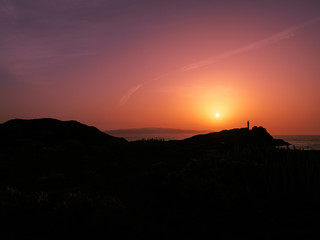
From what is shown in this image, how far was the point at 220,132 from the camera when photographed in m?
43.3

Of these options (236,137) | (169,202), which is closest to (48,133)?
(169,202)

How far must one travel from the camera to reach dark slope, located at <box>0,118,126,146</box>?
23256 mm

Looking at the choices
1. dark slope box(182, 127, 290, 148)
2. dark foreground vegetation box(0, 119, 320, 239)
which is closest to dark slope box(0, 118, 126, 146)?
dark foreground vegetation box(0, 119, 320, 239)

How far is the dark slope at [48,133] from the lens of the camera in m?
23.3

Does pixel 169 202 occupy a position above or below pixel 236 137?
below

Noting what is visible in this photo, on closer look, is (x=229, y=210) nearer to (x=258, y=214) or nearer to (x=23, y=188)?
(x=258, y=214)

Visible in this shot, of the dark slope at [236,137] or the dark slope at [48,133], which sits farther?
the dark slope at [236,137]

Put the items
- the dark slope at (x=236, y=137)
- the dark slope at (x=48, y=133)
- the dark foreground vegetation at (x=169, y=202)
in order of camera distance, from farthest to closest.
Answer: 1. the dark slope at (x=236, y=137)
2. the dark slope at (x=48, y=133)
3. the dark foreground vegetation at (x=169, y=202)

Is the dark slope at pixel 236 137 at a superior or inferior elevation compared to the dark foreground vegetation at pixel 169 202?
superior

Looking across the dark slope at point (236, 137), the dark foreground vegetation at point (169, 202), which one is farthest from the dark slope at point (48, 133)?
the dark slope at point (236, 137)

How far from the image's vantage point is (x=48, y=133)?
25438mm

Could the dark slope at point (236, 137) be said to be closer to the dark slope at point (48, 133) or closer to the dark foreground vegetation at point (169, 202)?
the dark slope at point (48, 133)

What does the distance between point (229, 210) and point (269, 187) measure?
2349 millimetres

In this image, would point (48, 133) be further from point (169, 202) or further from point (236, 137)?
point (236, 137)
